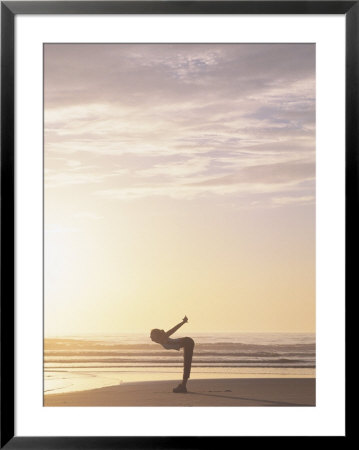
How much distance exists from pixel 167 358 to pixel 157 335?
0.18 ft

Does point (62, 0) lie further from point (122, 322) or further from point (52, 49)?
point (122, 322)

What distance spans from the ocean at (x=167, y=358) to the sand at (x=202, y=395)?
18mm

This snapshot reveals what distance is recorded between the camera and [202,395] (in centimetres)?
124

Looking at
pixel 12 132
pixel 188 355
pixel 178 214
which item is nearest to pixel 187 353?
pixel 188 355

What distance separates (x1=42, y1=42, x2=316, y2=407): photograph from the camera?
49.8 inches

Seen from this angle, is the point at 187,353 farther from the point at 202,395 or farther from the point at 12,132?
the point at 12,132

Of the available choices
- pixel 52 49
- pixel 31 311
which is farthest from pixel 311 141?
pixel 31 311

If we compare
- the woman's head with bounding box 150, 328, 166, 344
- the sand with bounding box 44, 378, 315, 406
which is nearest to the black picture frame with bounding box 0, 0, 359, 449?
the sand with bounding box 44, 378, 315, 406

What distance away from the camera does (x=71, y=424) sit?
4.00 ft

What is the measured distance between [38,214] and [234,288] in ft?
1.51

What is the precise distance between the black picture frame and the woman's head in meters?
0.20

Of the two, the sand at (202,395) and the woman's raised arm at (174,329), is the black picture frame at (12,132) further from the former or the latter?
the woman's raised arm at (174,329)

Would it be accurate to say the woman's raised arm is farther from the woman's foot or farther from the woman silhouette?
the woman's foot

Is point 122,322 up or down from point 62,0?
down
